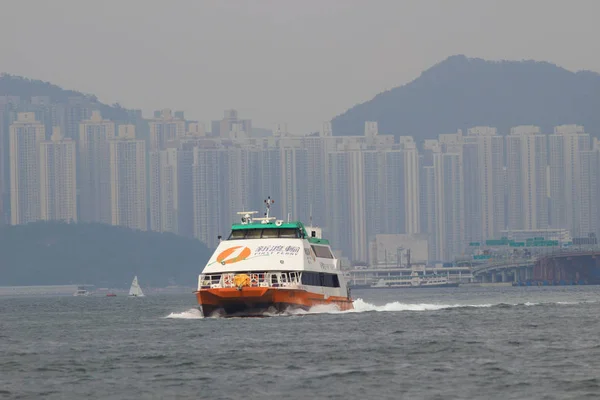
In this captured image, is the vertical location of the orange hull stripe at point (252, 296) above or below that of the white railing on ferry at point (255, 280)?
below

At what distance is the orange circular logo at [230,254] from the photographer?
65.5 m

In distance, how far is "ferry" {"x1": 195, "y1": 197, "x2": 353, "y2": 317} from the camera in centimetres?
6456

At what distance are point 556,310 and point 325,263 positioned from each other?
45.9 feet

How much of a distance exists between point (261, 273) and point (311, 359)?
63.8ft

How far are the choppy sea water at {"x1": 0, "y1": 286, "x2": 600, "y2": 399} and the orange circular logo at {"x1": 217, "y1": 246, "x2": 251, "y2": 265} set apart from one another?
2784mm

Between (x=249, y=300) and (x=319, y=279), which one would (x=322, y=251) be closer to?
(x=319, y=279)

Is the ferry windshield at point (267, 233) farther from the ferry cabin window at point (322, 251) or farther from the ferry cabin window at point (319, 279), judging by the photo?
the ferry cabin window at point (322, 251)

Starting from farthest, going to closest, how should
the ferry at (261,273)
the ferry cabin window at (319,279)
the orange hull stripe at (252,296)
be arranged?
the ferry cabin window at (319,279) < the ferry at (261,273) < the orange hull stripe at (252,296)

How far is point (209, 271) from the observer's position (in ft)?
215

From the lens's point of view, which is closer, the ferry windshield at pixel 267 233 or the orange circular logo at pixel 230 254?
the orange circular logo at pixel 230 254

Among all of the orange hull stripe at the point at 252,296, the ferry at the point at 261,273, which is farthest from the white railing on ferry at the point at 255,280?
the orange hull stripe at the point at 252,296

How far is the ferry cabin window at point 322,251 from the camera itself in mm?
70294

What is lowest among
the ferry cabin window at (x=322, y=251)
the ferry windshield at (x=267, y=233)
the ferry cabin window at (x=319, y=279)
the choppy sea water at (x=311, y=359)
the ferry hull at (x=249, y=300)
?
the choppy sea water at (x=311, y=359)

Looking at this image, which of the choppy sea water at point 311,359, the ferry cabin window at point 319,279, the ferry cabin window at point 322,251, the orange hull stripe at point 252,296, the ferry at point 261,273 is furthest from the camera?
the ferry cabin window at point 322,251
